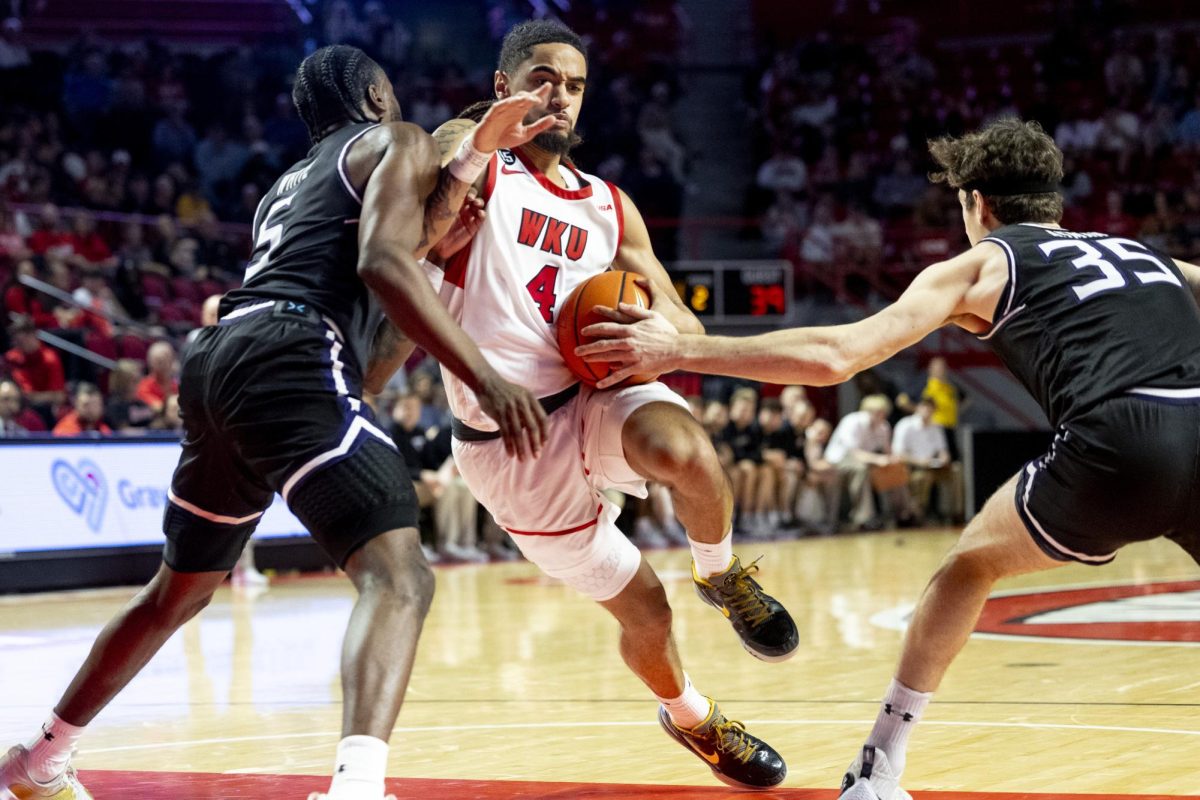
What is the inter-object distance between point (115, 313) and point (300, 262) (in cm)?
1057

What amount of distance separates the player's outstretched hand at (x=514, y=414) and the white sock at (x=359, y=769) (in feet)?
2.40

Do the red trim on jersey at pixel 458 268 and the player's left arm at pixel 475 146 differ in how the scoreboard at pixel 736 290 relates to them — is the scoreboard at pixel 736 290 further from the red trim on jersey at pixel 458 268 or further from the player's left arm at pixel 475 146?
the player's left arm at pixel 475 146

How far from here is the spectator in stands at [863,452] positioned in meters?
16.8

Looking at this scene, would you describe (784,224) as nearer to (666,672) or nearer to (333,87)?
(666,672)

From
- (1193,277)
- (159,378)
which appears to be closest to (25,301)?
(159,378)

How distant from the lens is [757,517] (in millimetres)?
16266

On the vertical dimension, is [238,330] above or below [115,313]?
above

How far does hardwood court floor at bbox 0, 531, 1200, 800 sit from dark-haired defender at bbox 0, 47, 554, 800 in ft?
1.99

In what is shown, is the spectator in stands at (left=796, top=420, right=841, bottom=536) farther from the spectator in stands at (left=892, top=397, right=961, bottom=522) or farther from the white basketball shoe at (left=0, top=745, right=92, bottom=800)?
the white basketball shoe at (left=0, top=745, right=92, bottom=800)

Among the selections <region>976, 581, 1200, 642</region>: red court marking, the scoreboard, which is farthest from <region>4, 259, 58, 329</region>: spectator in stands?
<region>976, 581, 1200, 642</region>: red court marking

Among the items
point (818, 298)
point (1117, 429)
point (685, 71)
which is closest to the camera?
→ point (1117, 429)

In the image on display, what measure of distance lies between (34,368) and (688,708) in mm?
9127

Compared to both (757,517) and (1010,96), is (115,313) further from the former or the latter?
(1010,96)

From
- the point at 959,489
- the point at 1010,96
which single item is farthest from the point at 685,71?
the point at 959,489
